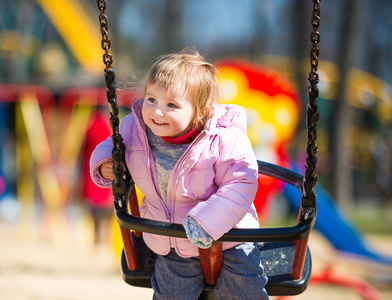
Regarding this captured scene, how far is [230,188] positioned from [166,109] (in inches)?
13.8

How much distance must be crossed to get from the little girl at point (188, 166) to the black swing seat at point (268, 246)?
5 centimetres

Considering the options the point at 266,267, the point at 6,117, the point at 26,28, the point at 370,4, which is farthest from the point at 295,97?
the point at 370,4

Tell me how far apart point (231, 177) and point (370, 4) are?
67.9 ft

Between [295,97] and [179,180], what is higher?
[179,180]

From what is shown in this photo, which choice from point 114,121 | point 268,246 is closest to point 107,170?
point 114,121

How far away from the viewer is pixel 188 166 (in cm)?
168

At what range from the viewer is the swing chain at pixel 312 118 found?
1.66 m

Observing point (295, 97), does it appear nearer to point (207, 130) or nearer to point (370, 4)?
point (207, 130)

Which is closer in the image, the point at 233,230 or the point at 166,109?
the point at 233,230

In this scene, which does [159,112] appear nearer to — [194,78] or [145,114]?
[145,114]

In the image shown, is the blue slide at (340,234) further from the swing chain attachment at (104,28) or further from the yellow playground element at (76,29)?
the yellow playground element at (76,29)

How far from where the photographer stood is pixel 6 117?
9.85 metres

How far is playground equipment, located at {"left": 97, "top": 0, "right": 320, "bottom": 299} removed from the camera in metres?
1.59

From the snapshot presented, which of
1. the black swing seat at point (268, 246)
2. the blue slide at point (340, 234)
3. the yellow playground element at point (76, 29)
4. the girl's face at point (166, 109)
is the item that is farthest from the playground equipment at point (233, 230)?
the yellow playground element at point (76, 29)
